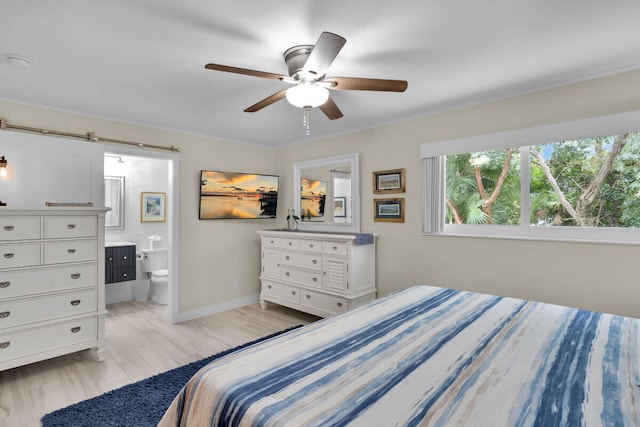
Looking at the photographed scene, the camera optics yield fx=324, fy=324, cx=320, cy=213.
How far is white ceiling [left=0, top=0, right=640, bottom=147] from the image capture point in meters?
1.61

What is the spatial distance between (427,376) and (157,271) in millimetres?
4629

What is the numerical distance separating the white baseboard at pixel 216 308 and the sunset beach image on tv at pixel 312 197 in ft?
4.74

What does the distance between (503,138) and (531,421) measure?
95.4 inches

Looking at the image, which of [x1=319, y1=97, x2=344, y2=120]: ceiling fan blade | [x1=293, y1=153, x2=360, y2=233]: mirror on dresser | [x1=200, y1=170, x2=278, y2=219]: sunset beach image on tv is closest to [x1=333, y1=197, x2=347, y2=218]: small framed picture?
[x1=293, y1=153, x2=360, y2=233]: mirror on dresser

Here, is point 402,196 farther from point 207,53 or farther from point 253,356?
point 253,356

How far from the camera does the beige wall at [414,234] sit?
237 cm

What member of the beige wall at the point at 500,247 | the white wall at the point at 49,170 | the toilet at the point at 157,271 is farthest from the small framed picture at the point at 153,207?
the beige wall at the point at 500,247

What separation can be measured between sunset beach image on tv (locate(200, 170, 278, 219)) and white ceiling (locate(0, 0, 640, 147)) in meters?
1.32

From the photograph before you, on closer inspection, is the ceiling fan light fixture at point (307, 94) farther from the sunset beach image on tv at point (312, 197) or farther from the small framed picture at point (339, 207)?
the sunset beach image on tv at point (312, 197)

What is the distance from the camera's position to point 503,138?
2768mm

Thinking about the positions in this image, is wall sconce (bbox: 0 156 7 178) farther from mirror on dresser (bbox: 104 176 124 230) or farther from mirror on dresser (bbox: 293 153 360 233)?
mirror on dresser (bbox: 293 153 360 233)

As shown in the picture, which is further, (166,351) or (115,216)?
(115,216)

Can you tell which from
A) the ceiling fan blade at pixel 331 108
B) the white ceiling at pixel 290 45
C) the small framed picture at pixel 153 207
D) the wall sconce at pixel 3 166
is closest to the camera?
the white ceiling at pixel 290 45

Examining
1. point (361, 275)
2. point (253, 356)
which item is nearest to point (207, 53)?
point (253, 356)
